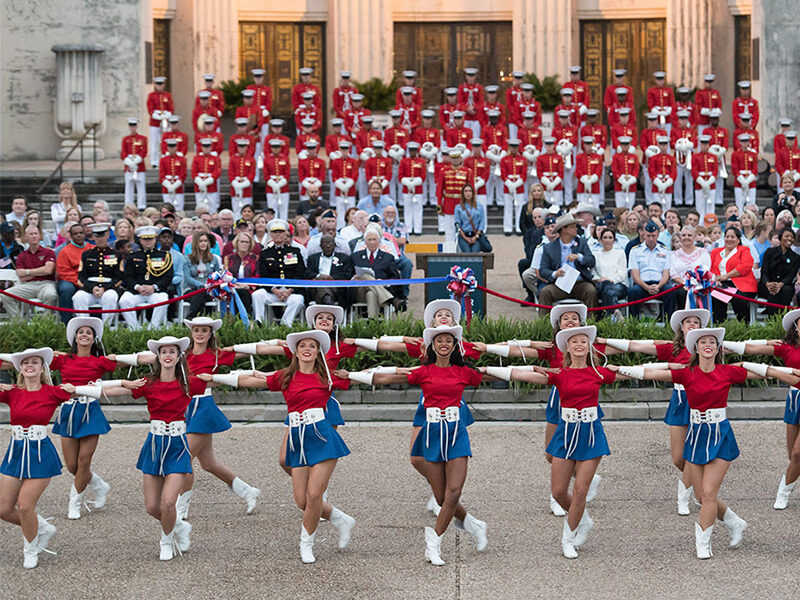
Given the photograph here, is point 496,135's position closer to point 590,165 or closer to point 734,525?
point 590,165

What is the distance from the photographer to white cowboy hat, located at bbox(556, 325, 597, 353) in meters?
8.80

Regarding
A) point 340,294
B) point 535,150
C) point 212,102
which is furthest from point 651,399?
point 212,102

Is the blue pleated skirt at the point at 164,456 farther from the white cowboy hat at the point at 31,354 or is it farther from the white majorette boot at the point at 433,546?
the white majorette boot at the point at 433,546

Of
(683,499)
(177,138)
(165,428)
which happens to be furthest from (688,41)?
(165,428)

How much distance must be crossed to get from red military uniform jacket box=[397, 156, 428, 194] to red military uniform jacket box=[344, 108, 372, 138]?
1835mm

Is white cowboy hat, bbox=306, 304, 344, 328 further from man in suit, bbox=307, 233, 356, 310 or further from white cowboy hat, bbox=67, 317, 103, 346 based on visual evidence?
man in suit, bbox=307, 233, 356, 310

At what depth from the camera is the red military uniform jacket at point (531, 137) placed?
75.9 ft

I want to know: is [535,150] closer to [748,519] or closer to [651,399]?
[651,399]

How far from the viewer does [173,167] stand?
22.3m

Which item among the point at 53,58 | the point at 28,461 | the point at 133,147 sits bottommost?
the point at 28,461

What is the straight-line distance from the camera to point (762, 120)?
89.6 ft

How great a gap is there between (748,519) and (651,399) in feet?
10.7

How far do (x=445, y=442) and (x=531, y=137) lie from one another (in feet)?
49.5

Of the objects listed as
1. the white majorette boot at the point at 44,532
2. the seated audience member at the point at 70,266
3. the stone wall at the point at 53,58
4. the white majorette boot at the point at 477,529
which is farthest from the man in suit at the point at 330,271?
the stone wall at the point at 53,58
